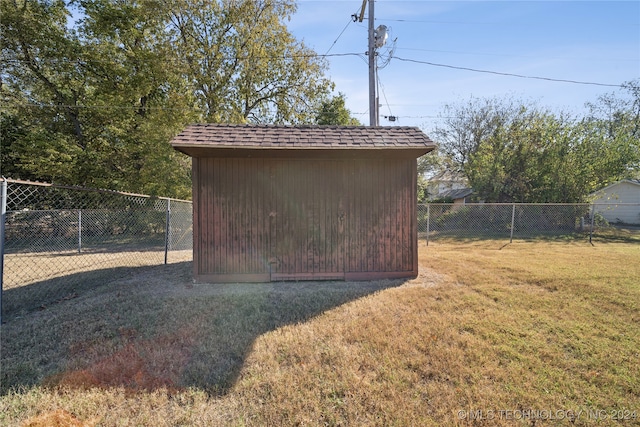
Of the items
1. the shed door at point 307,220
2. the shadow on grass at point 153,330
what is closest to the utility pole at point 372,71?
the shed door at point 307,220

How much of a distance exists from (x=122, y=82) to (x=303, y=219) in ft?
40.0

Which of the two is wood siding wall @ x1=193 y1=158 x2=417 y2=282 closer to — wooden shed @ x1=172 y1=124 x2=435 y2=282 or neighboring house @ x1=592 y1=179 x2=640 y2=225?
wooden shed @ x1=172 y1=124 x2=435 y2=282

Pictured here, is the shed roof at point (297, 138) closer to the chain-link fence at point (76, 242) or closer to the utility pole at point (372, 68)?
the chain-link fence at point (76, 242)

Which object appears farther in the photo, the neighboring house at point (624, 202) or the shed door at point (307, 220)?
the neighboring house at point (624, 202)

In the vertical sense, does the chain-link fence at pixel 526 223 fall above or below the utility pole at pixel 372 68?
below

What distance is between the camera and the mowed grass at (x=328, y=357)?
6.81ft

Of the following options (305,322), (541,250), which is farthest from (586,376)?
(541,250)

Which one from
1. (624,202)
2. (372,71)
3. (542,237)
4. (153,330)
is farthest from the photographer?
(624,202)

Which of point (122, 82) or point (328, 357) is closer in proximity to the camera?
point (328, 357)

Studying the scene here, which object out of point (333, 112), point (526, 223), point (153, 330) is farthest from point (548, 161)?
point (153, 330)

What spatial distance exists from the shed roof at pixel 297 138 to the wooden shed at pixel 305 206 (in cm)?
2

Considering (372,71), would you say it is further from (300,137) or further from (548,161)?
(548,161)

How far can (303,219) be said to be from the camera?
5.24 meters

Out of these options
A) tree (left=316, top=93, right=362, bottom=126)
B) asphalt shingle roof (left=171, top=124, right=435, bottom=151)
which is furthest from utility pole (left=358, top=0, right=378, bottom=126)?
tree (left=316, top=93, right=362, bottom=126)
